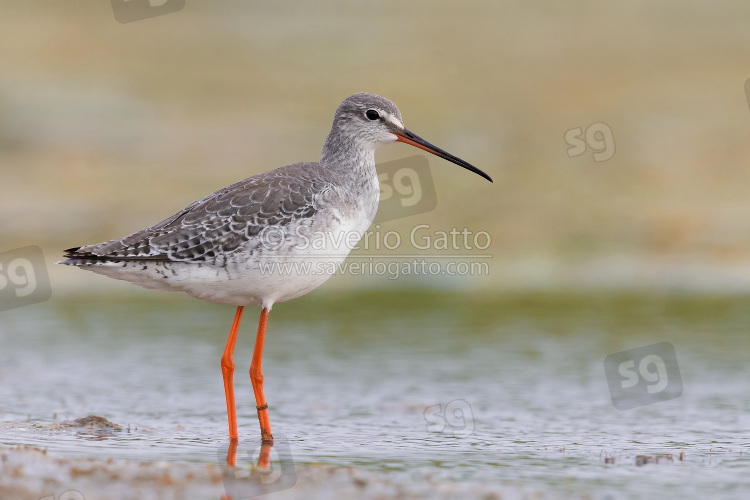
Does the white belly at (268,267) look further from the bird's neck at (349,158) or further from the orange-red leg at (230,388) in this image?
the bird's neck at (349,158)

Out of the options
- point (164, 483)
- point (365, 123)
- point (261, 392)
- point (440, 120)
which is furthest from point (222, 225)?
point (440, 120)

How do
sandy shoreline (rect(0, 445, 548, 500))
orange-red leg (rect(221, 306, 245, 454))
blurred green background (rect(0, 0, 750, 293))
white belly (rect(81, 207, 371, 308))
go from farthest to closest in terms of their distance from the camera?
1. blurred green background (rect(0, 0, 750, 293))
2. orange-red leg (rect(221, 306, 245, 454))
3. white belly (rect(81, 207, 371, 308))
4. sandy shoreline (rect(0, 445, 548, 500))

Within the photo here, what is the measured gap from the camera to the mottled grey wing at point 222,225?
31.3 feet

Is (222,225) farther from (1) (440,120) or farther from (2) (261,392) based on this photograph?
(1) (440,120)

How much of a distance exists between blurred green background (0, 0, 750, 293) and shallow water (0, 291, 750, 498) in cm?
252

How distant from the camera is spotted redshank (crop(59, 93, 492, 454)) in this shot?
952cm

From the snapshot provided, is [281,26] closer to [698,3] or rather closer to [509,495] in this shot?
[698,3]

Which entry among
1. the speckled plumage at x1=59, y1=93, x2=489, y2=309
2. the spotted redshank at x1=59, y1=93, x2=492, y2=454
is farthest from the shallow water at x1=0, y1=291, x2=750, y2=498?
the speckled plumage at x1=59, y1=93, x2=489, y2=309

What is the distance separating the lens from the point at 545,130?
2503cm

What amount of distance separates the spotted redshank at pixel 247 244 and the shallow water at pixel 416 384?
1379 millimetres

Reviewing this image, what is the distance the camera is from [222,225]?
379 inches

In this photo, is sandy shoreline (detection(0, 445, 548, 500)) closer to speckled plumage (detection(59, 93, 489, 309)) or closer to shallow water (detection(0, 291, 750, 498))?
shallow water (detection(0, 291, 750, 498))

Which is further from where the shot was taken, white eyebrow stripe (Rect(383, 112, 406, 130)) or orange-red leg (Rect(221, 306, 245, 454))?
white eyebrow stripe (Rect(383, 112, 406, 130))

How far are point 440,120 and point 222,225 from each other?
16439 mm
